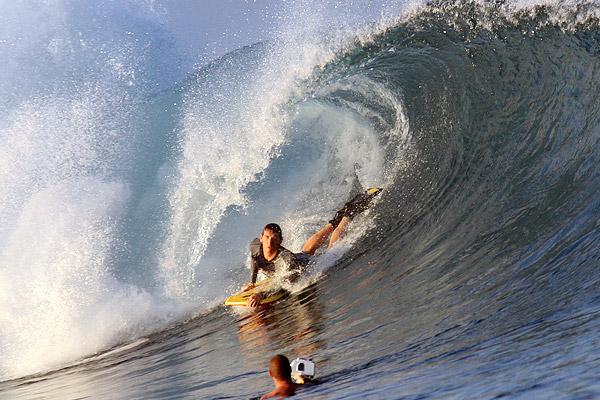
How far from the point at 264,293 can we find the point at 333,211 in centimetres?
352

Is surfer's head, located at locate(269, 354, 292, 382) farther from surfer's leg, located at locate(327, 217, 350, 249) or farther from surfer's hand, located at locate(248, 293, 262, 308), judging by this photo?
surfer's leg, located at locate(327, 217, 350, 249)

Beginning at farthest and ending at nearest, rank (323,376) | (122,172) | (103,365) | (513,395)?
1. (122,172)
2. (103,365)
3. (323,376)
4. (513,395)

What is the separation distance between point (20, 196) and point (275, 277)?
6672mm

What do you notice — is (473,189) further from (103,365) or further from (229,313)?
(103,365)

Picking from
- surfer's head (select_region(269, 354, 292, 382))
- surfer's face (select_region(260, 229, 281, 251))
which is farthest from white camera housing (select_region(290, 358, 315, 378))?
surfer's face (select_region(260, 229, 281, 251))

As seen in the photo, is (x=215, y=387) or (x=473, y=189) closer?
(x=215, y=387)

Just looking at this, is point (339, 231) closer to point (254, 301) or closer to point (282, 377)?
point (254, 301)

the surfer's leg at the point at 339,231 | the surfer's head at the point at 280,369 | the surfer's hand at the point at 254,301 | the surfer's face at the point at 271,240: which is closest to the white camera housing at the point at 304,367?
the surfer's head at the point at 280,369

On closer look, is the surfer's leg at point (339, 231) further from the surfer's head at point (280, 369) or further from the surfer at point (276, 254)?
the surfer's head at point (280, 369)

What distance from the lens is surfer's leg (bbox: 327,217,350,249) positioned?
1034cm

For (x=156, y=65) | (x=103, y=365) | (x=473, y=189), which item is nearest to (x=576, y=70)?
(x=473, y=189)

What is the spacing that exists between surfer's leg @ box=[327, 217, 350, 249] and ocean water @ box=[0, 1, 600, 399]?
0.18 m

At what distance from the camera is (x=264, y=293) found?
922cm

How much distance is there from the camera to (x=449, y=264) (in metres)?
7.15
